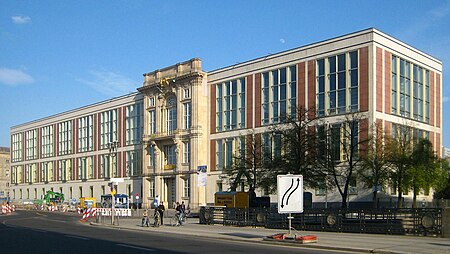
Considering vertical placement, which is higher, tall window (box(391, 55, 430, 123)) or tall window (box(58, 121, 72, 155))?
tall window (box(391, 55, 430, 123))

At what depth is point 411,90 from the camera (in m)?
67.0

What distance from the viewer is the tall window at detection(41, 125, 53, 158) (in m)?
125

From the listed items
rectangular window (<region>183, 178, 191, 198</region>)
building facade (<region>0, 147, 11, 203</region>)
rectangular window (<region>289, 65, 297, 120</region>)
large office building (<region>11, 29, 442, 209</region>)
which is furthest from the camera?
building facade (<region>0, 147, 11, 203</region>)

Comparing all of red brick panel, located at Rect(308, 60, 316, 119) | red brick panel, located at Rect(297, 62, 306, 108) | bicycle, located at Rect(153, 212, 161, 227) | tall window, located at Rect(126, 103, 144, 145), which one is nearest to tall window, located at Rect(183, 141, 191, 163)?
tall window, located at Rect(126, 103, 144, 145)

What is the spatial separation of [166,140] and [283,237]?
2420 inches

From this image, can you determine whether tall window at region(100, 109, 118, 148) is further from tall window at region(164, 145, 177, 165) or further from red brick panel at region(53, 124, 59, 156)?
red brick panel at region(53, 124, 59, 156)

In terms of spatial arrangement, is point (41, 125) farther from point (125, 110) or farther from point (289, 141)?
point (289, 141)

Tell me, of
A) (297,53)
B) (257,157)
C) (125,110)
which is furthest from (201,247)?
(125,110)

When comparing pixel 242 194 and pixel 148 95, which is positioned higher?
pixel 148 95

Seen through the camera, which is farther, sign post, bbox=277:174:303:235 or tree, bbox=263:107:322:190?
tree, bbox=263:107:322:190

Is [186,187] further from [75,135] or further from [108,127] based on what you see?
[75,135]

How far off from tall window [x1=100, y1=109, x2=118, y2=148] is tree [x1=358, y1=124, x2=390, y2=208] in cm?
6250

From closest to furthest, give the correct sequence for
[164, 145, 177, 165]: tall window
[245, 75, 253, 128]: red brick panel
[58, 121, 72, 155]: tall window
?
[245, 75, 253, 128]: red brick panel
[164, 145, 177, 165]: tall window
[58, 121, 72, 155]: tall window

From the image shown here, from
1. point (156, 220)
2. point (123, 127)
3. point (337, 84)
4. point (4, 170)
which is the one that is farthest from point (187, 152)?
point (4, 170)
